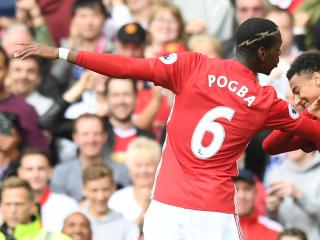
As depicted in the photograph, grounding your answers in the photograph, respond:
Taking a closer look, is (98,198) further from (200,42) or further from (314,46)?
(314,46)

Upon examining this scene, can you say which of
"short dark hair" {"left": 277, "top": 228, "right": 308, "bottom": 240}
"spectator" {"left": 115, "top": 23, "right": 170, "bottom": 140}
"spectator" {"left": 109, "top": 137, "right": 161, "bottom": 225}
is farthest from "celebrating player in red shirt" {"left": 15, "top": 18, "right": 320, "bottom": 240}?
"spectator" {"left": 115, "top": 23, "right": 170, "bottom": 140}

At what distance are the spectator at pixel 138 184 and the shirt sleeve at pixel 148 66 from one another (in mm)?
3420

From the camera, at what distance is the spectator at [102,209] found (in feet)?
32.6

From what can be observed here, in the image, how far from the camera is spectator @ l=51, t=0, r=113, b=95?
1195 centimetres

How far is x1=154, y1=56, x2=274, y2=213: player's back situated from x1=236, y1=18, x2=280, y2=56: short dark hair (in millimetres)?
178

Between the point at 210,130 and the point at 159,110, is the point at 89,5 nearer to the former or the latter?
the point at 159,110

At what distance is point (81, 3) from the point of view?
1235cm

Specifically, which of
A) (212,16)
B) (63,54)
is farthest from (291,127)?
(212,16)

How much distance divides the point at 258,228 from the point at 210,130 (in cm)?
314

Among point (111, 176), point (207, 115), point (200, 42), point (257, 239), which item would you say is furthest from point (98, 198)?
point (207, 115)

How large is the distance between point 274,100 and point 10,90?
4.91 metres

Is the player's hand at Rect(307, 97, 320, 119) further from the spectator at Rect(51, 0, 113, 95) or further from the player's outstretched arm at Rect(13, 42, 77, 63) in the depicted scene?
the spectator at Rect(51, 0, 113, 95)

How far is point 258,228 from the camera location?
10.1 metres

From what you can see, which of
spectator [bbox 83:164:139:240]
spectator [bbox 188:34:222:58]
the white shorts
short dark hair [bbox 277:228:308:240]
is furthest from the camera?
spectator [bbox 188:34:222:58]
